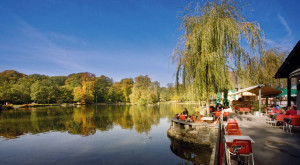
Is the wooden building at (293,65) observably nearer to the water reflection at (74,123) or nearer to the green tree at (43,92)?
the water reflection at (74,123)

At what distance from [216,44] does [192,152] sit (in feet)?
22.1

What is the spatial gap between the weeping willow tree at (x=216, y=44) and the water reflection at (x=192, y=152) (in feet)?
11.1

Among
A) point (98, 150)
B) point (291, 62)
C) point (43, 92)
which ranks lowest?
point (98, 150)

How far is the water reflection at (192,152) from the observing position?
9.64 m

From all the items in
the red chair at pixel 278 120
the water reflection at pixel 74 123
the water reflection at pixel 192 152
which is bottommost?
the water reflection at pixel 74 123

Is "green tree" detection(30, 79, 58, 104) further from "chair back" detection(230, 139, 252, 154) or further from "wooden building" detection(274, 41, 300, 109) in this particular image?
"chair back" detection(230, 139, 252, 154)

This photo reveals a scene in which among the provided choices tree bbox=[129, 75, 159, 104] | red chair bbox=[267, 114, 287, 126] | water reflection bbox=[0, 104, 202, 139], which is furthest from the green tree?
red chair bbox=[267, 114, 287, 126]

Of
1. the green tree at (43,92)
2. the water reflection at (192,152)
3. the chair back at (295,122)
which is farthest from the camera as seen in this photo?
the green tree at (43,92)

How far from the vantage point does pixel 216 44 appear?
35.1ft

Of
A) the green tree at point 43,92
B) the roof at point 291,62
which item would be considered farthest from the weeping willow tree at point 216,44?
the green tree at point 43,92

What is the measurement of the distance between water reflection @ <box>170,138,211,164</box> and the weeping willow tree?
11.1 ft

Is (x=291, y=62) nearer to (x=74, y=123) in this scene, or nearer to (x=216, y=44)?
(x=216, y=44)

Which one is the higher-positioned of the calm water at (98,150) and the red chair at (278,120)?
the red chair at (278,120)

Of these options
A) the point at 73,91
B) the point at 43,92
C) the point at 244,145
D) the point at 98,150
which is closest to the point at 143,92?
the point at 73,91
